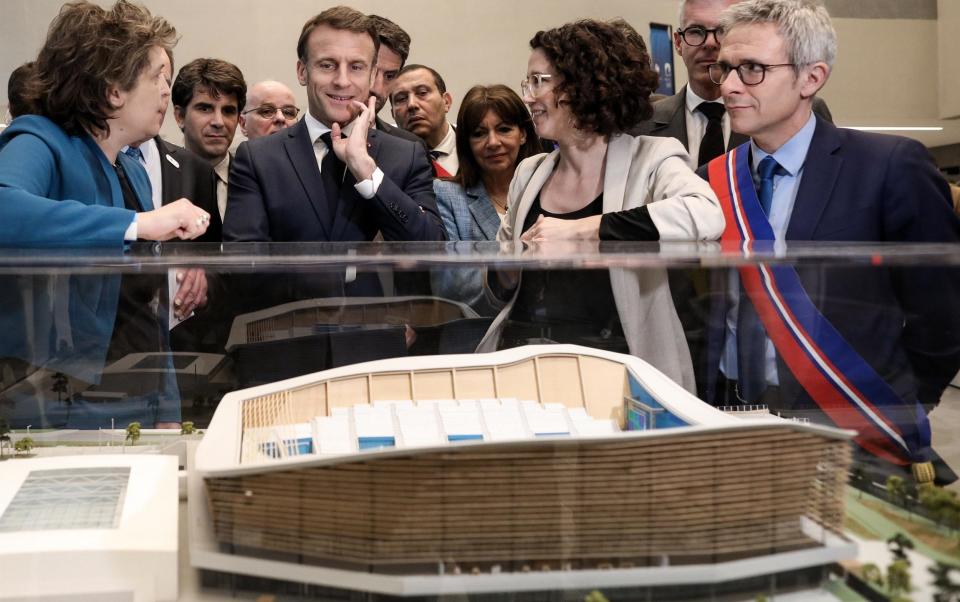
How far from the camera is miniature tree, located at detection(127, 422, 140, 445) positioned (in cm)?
200

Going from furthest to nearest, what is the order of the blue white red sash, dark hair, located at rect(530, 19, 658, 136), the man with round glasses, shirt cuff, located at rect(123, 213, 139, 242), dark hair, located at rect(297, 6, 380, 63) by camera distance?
the man with round glasses → dark hair, located at rect(297, 6, 380, 63) → dark hair, located at rect(530, 19, 658, 136) → shirt cuff, located at rect(123, 213, 139, 242) → the blue white red sash

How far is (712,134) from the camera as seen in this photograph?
12.3 feet

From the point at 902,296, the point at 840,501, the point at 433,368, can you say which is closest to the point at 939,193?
the point at 902,296

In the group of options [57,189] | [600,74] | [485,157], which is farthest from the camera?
[485,157]

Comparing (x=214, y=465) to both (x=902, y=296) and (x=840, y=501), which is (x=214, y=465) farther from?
(x=902, y=296)

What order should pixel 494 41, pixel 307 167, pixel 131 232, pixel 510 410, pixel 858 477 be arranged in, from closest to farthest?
pixel 858 477, pixel 510 410, pixel 131 232, pixel 307 167, pixel 494 41

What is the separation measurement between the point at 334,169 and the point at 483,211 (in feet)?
2.39

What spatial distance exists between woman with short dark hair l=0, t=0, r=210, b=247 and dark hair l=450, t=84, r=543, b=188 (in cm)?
122

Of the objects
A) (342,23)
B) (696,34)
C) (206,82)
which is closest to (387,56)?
(206,82)

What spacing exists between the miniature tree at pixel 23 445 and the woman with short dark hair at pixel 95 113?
684 millimetres

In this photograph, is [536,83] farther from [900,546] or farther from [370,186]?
[900,546]

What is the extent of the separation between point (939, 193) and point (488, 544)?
1.70 m

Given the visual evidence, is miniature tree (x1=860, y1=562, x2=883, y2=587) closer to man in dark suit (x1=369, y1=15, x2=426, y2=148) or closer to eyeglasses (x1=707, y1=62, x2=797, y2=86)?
eyeglasses (x1=707, y1=62, x2=797, y2=86)

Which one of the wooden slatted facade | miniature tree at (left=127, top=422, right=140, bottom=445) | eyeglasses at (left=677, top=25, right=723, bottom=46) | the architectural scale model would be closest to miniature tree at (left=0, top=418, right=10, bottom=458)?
miniature tree at (left=127, top=422, right=140, bottom=445)
